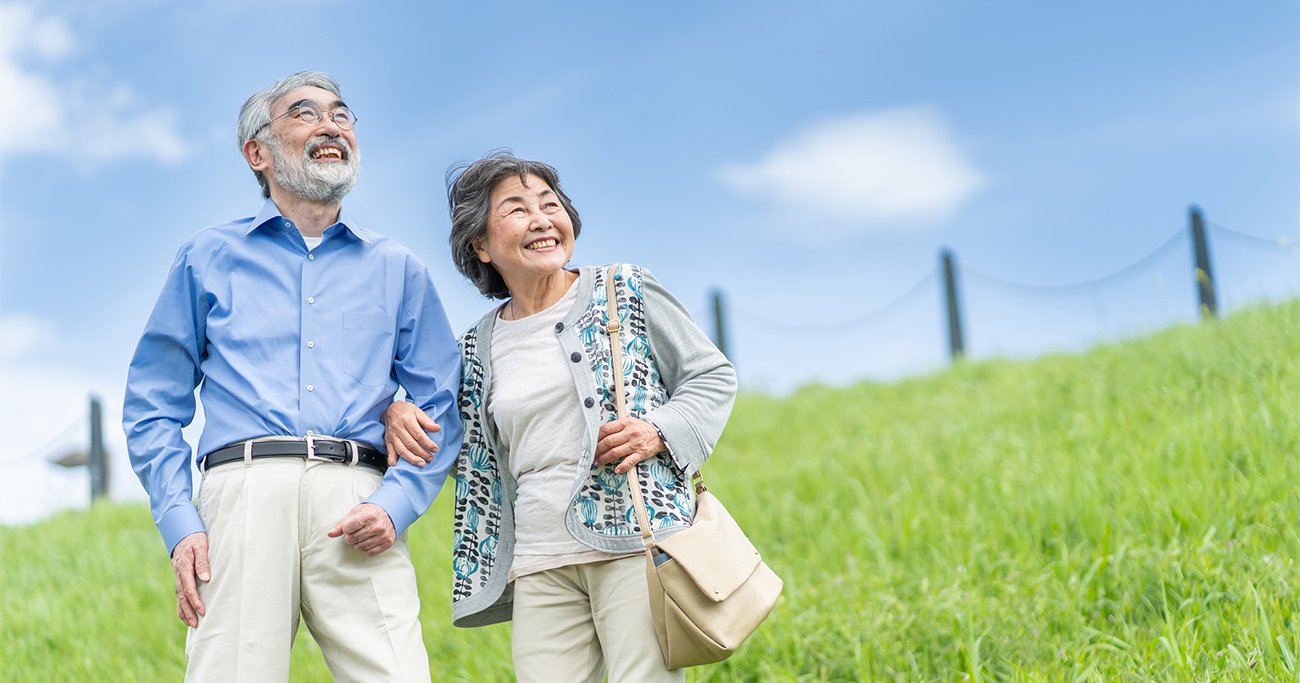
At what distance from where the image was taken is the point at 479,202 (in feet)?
10.2

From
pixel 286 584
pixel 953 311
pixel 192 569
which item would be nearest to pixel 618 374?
pixel 286 584

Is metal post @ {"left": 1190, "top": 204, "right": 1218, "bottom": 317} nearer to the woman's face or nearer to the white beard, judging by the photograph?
the woman's face

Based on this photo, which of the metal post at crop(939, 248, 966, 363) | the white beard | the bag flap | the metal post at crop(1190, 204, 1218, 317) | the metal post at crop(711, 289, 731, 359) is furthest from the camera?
the metal post at crop(711, 289, 731, 359)

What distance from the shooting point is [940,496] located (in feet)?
20.6

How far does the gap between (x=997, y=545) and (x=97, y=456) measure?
396 inches

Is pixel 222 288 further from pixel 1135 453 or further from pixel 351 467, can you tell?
pixel 1135 453

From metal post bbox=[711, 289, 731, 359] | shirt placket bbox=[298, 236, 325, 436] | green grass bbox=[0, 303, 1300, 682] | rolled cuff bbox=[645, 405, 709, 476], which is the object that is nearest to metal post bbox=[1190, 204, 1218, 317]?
green grass bbox=[0, 303, 1300, 682]

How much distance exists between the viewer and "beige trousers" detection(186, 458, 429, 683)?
9.42ft

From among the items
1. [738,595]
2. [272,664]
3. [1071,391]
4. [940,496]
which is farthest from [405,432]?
[1071,391]

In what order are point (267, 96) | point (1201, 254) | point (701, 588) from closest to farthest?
point (701, 588) < point (267, 96) < point (1201, 254)

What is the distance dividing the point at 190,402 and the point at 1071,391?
21.2ft

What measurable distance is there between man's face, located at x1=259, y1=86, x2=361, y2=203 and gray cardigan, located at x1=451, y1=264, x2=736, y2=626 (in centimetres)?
56

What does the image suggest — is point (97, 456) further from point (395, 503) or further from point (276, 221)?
point (395, 503)

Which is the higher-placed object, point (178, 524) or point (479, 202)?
point (479, 202)
